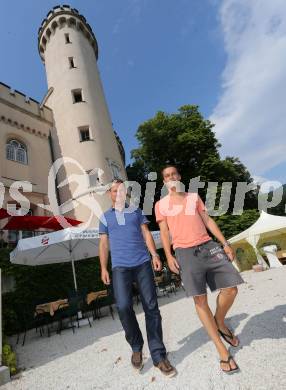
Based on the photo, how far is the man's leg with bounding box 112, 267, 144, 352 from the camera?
3.57m

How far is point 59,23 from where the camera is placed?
2481cm

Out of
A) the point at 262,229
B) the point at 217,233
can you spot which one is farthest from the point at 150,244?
the point at 262,229

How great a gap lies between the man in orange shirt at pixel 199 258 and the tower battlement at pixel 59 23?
26373mm

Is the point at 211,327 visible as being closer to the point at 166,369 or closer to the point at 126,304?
the point at 166,369

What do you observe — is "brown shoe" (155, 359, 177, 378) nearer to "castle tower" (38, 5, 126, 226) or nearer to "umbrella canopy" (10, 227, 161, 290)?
"umbrella canopy" (10, 227, 161, 290)

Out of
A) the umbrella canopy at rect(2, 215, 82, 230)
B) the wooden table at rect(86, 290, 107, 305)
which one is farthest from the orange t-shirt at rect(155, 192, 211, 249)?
the umbrella canopy at rect(2, 215, 82, 230)

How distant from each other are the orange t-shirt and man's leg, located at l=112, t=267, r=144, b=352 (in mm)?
730

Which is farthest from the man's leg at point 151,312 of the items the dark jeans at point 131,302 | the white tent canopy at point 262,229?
the white tent canopy at point 262,229

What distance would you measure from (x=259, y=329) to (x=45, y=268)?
400 inches

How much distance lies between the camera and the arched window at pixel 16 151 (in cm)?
1745

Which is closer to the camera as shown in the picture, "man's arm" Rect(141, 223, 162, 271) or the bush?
"man's arm" Rect(141, 223, 162, 271)

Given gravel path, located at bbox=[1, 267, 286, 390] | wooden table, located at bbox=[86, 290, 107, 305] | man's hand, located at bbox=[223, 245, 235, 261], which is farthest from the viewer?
wooden table, located at bbox=[86, 290, 107, 305]

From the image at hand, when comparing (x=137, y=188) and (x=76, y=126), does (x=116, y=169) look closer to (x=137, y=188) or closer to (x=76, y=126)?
(x=76, y=126)

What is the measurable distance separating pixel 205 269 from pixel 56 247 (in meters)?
7.58
